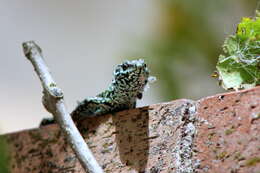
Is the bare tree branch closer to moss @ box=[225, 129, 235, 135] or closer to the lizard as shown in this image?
the lizard

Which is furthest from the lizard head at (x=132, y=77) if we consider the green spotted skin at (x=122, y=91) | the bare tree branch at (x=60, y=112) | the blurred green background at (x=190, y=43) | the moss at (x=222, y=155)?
the blurred green background at (x=190, y=43)

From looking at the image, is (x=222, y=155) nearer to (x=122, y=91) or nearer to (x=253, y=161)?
(x=253, y=161)

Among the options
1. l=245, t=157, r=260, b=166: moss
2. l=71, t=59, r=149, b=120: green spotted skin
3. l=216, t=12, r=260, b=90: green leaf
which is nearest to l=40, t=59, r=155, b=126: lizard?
l=71, t=59, r=149, b=120: green spotted skin

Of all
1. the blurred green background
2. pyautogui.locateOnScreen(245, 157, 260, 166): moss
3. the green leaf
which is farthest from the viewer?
the blurred green background

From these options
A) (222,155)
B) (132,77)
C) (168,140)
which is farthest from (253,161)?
(132,77)

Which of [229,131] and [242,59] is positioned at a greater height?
[242,59]

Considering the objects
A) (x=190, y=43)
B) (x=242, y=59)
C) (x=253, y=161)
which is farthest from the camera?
(x=190, y=43)

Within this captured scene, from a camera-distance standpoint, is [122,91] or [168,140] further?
[122,91]

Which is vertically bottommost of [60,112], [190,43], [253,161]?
[253,161]
